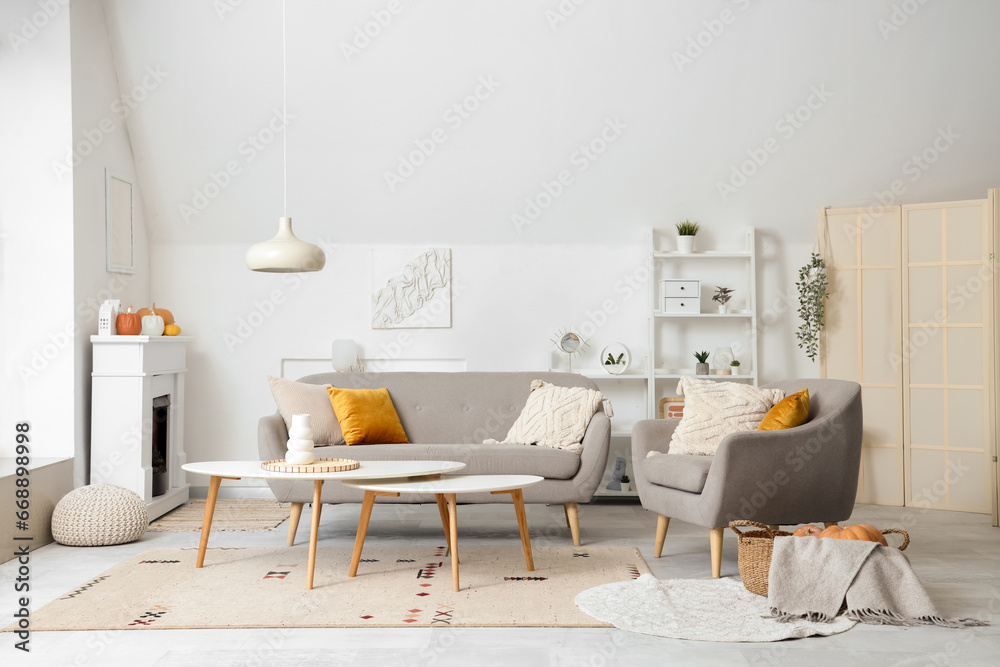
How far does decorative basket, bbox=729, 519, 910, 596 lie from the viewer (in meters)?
3.13

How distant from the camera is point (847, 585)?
2918 mm

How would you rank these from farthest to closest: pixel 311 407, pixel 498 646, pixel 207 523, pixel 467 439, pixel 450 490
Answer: pixel 467 439
pixel 311 407
pixel 207 523
pixel 450 490
pixel 498 646

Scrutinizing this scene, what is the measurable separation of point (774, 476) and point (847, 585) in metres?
0.63

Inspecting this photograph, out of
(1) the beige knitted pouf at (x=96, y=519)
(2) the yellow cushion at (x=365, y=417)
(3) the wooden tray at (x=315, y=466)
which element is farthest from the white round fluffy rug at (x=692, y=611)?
(1) the beige knitted pouf at (x=96, y=519)

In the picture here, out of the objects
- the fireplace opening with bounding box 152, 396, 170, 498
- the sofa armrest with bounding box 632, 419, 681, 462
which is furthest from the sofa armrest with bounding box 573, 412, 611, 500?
the fireplace opening with bounding box 152, 396, 170, 498

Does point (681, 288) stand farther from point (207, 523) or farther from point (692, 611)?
point (207, 523)

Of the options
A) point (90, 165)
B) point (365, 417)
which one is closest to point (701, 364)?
point (365, 417)

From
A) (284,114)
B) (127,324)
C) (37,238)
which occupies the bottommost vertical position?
(127,324)

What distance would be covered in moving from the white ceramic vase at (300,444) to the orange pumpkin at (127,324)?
64.7 inches

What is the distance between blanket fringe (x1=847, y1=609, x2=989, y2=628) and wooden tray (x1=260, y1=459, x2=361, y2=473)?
1945 millimetres

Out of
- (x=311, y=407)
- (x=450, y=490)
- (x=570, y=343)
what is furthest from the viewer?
(x=570, y=343)

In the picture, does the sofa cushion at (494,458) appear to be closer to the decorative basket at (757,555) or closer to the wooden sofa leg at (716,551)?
the wooden sofa leg at (716,551)

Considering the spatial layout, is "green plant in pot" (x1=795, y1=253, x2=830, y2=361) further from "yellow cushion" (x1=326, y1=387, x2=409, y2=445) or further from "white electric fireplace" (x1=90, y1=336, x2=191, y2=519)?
"white electric fireplace" (x1=90, y1=336, x2=191, y2=519)

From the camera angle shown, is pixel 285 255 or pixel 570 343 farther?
pixel 570 343
